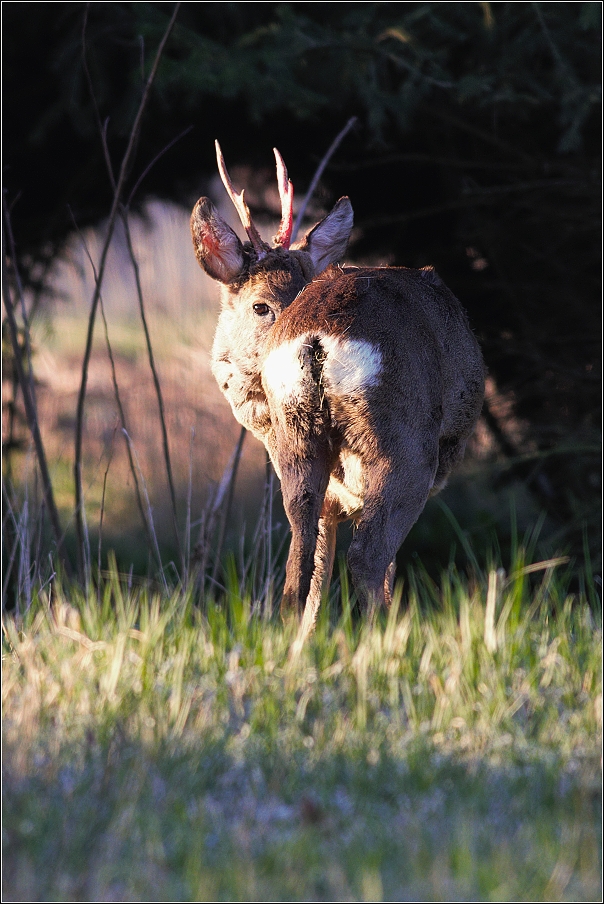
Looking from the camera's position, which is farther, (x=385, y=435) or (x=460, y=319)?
(x=460, y=319)

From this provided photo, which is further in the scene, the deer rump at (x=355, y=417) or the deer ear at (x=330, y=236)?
the deer ear at (x=330, y=236)

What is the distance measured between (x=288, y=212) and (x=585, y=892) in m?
3.27

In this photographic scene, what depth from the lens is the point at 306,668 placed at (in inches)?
132

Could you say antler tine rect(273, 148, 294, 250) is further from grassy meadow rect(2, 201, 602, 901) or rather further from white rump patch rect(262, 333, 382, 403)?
grassy meadow rect(2, 201, 602, 901)

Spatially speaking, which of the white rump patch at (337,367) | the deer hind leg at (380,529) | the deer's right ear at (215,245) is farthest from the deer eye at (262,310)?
the deer hind leg at (380,529)

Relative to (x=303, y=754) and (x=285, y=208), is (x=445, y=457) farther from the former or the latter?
(x=303, y=754)

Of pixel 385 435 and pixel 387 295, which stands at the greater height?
pixel 387 295

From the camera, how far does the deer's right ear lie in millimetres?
4660

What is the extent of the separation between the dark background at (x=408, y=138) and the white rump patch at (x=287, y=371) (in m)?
3.40

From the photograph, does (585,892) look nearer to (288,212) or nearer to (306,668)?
(306,668)

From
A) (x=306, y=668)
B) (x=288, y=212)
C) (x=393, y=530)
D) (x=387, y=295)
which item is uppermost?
(x=288, y=212)

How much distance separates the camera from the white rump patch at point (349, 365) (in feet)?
12.9

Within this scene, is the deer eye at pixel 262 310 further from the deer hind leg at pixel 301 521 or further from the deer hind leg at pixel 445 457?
the deer hind leg at pixel 445 457

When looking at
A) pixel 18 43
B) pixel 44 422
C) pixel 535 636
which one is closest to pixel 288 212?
pixel 535 636
